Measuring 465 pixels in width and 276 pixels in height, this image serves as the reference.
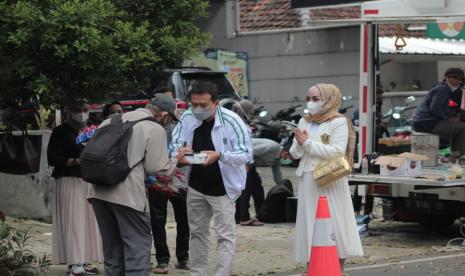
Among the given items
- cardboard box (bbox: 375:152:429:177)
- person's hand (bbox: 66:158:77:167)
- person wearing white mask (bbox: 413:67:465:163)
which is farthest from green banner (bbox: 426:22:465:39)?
person's hand (bbox: 66:158:77:167)

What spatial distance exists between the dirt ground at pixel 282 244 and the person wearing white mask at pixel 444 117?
3.78 feet

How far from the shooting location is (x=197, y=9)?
7988 millimetres

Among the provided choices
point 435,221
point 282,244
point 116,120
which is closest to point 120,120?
point 116,120

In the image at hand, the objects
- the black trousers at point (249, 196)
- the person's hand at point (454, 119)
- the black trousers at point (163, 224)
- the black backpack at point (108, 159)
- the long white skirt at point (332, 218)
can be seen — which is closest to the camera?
the black backpack at point (108, 159)

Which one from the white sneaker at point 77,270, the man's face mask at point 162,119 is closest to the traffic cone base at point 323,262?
the man's face mask at point 162,119

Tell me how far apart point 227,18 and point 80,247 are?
1687 cm

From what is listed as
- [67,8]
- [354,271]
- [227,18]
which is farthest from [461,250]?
[227,18]

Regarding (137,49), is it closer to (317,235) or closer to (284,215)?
(317,235)

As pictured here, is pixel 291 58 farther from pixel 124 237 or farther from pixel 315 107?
pixel 124 237

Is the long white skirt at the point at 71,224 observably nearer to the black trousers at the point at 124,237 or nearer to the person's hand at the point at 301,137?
the black trousers at the point at 124,237

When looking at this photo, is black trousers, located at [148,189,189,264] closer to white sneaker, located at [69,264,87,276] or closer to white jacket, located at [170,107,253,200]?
white sneaker, located at [69,264,87,276]

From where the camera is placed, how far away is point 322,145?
8.34 meters

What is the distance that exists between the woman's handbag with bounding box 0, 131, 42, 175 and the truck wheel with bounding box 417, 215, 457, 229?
5.75 m

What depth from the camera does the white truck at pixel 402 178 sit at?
37.5ft
